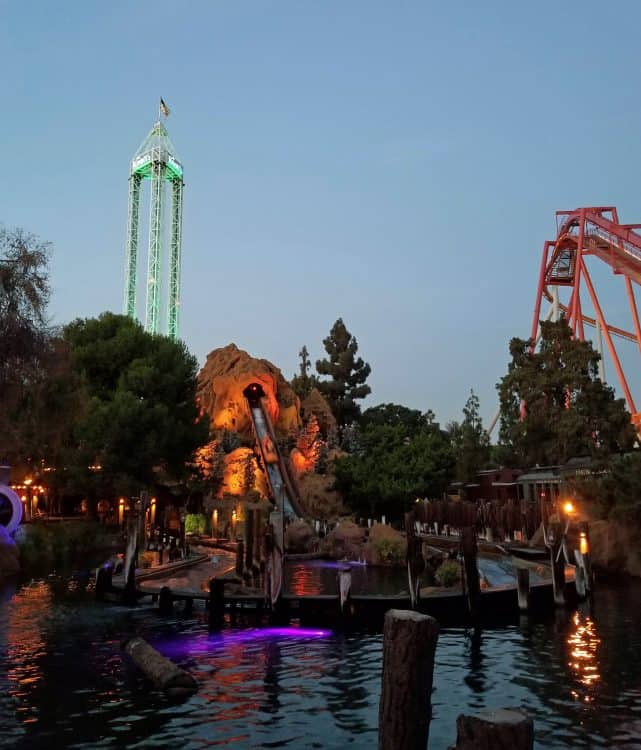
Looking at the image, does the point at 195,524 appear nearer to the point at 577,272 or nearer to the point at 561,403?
the point at 561,403

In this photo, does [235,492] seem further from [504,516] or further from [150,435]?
[504,516]

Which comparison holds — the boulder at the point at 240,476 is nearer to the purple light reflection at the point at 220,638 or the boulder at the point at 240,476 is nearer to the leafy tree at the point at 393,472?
the leafy tree at the point at 393,472

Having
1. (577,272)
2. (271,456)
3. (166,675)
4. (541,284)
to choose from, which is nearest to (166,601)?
(166,675)

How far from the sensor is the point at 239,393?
67.2 m

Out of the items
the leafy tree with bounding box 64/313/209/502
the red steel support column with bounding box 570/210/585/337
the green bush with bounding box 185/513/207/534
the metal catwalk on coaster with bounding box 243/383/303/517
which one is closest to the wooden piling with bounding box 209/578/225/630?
the leafy tree with bounding box 64/313/209/502

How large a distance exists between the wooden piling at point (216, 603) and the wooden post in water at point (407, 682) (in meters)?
12.7

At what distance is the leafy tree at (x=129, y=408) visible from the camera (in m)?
42.2

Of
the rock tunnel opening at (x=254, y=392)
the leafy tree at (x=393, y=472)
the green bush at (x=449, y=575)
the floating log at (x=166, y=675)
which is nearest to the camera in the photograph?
the floating log at (x=166, y=675)

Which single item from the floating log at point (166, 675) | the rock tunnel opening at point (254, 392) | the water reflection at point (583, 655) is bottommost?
the water reflection at point (583, 655)

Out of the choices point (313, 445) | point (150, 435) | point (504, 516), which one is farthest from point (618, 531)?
point (313, 445)

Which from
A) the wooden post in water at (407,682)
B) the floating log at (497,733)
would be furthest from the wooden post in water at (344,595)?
the floating log at (497,733)

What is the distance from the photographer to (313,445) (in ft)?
210

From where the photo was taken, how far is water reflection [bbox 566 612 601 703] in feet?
41.6

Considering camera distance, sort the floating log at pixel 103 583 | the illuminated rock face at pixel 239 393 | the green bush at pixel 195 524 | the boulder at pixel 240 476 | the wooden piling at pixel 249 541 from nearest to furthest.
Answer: the floating log at pixel 103 583
the wooden piling at pixel 249 541
the green bush at pixel 195 524
the boulder at pixel 240 476
the illuminated rock face at pixel 239 393
